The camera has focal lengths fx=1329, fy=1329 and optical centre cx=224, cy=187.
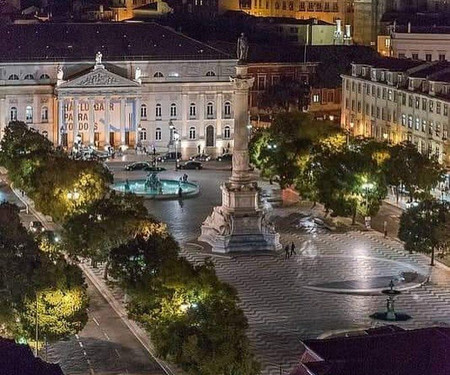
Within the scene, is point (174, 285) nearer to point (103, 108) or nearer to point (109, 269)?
point (109, 269)

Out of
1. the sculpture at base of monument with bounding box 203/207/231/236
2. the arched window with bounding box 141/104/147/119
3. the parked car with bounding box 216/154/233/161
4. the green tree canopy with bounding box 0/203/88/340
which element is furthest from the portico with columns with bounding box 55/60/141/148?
the green tree canopy with bounding box 0/203/88/340

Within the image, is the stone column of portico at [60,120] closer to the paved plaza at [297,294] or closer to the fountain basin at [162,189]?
the fountain basin at [162,189]

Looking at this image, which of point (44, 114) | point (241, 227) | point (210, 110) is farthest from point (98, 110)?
point (241, 227)

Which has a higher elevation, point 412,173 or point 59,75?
point 59,75

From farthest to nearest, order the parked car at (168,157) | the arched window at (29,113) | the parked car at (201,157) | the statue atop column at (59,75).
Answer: the arched window at (29,113)
the statue atop column at (59,75)
the parked car at (201,157)
the parked car at (168,157)

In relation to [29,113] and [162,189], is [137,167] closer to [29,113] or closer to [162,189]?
[162,189]

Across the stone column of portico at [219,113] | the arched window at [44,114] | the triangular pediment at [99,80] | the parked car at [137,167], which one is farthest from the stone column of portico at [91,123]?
the parked car at [137,167]
